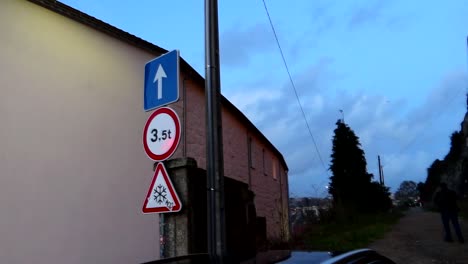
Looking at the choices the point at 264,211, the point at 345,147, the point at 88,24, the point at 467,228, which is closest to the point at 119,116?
the point at 88,24

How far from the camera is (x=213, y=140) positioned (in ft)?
16.5

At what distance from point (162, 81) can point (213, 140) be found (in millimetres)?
965

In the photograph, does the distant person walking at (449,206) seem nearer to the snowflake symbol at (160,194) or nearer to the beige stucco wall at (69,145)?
the beige stucco wall at (69,145)

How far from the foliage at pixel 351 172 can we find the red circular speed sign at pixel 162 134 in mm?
30168

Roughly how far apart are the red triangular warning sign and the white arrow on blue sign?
0.76 metres

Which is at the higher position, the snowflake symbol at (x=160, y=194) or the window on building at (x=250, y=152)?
the window on building at (x=250, y=152)

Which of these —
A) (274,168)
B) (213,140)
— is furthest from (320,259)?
(274,168)

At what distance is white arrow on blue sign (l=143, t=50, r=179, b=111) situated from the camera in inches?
205

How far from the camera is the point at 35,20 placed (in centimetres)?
830

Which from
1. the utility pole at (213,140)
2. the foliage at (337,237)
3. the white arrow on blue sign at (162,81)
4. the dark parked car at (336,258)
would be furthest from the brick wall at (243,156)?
the dark parked car at (336,258)

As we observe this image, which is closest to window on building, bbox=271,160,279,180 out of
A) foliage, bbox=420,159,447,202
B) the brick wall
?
the brick wall

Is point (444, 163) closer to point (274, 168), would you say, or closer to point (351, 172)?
point (351, 172)

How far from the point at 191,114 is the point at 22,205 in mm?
5716

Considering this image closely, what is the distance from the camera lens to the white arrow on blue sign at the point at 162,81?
17.1ft
